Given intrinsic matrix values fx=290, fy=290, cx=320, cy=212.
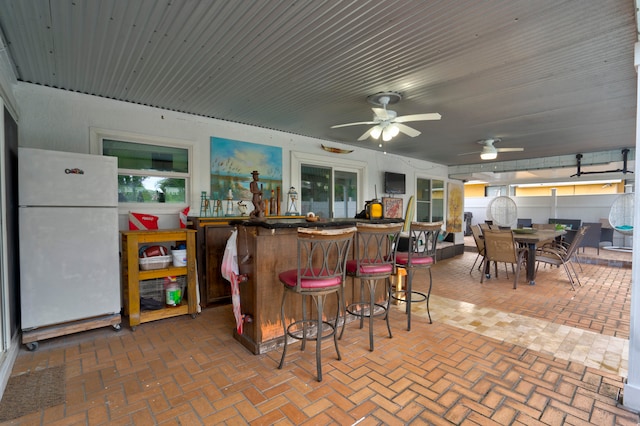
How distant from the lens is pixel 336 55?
2404 mm

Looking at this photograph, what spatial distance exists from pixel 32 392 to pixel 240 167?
3160mm

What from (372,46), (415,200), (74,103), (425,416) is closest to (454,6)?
(372,46)

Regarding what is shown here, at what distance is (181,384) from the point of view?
2.06 metres

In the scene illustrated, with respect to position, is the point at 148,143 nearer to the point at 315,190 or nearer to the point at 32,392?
the point at 32,392

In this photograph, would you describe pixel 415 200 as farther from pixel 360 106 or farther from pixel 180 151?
pixel 180 151

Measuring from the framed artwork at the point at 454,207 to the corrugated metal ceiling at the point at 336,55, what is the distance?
15.9 feet

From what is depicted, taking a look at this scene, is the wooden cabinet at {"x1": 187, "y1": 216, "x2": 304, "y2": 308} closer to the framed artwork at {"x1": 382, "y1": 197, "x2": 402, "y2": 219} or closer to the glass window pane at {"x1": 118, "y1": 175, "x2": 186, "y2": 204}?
Answer: the glass window pane at {"x1": 118, "y1": 175, "x2": 186, "y2": 204}

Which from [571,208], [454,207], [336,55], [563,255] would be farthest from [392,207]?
[571,208]

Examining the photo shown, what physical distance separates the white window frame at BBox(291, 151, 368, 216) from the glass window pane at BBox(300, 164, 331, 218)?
109 millimetres

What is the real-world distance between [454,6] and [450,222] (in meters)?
7.78

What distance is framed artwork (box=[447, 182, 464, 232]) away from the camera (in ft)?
28.7

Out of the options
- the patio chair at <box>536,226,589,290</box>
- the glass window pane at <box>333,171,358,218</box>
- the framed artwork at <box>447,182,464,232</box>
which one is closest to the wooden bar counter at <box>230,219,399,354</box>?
the glass window pane at <box>333,171,358,218</box>

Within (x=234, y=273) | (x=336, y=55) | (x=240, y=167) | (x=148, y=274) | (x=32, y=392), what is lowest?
(x=32, y=392)

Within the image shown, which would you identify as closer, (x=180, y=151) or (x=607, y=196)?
(x=180, y=151)
